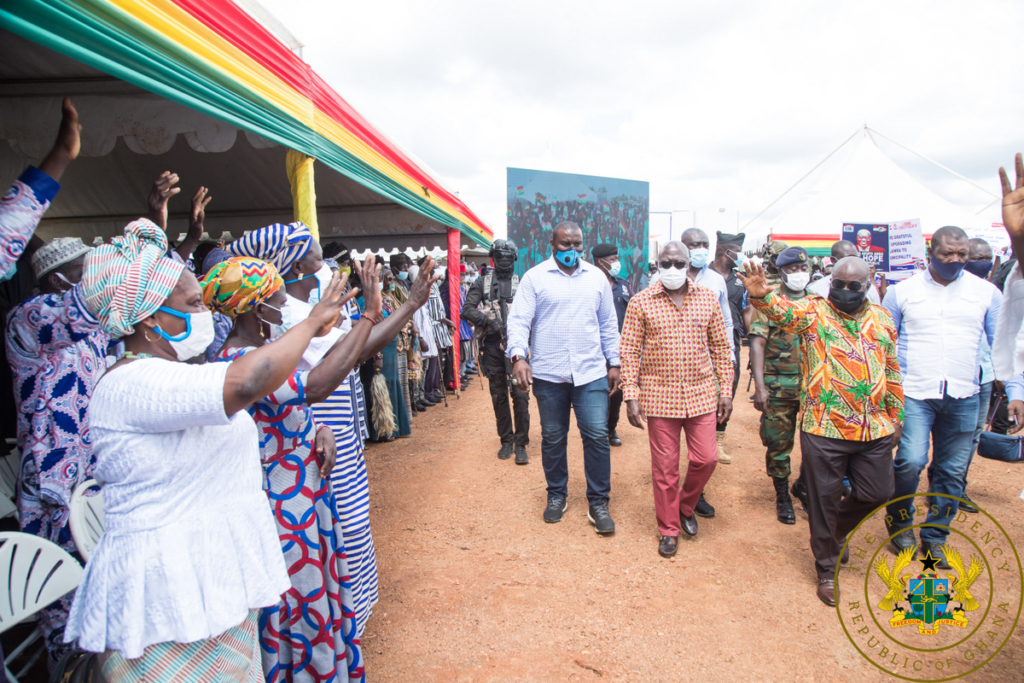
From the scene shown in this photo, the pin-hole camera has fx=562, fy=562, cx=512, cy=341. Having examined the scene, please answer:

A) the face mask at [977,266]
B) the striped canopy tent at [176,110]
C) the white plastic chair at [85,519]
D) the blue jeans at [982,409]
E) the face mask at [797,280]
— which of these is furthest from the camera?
the face mask at [797,280]

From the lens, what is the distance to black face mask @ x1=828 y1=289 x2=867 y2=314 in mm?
3045

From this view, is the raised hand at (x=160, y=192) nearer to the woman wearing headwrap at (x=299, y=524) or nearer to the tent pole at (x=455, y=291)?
the woman wearing headwrap at (x=299, y=524)

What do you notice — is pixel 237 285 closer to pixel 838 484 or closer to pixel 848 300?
pixel 848 300

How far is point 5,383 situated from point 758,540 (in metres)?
4.41

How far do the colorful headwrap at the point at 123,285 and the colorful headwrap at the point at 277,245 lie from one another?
90 cm

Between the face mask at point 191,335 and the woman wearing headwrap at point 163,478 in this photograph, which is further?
the face mask at point 191,335

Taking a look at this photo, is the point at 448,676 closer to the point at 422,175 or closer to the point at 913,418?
the point at 913,418

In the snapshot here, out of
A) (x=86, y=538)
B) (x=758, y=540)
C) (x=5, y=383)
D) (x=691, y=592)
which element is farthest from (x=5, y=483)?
(x=758, y=540)

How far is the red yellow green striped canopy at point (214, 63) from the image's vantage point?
1904mm

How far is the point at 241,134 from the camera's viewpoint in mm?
4551

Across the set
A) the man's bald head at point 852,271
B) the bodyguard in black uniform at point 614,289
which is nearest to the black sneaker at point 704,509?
the bodyguard in black uniform at point 614,289

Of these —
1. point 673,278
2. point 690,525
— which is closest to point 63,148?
point 673,278

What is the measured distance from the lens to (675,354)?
11.7 ft
